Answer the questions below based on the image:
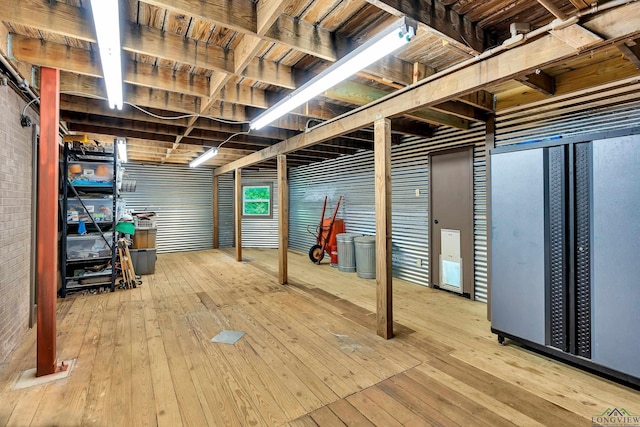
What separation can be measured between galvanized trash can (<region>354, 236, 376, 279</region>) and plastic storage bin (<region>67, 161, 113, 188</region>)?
4.46 metres

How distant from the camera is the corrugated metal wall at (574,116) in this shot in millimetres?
2891

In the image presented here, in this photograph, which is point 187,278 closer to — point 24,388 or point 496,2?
point 24,388

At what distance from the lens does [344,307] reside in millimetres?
4082

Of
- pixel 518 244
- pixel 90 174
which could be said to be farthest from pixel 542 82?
pixel 90 174

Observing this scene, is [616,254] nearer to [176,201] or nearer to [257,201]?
[257,201]

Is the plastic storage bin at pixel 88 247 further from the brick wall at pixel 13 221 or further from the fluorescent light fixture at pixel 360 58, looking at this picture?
the fluorescent light fixture at pixel 360 58

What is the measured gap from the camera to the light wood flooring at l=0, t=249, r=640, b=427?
1959 mm

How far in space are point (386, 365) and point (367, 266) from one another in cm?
311

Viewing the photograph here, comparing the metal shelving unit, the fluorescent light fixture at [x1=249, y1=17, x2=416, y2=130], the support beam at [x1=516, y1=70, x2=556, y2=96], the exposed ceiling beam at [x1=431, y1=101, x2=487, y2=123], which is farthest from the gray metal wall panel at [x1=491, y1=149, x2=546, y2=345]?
the metal shelving unit

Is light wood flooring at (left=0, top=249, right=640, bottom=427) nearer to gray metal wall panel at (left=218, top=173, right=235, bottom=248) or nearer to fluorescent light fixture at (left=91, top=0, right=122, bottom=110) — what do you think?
fluorescent light fixture at (left=91, top=0, right=122, bottom=110)

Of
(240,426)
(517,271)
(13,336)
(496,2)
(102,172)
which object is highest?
(496,2)

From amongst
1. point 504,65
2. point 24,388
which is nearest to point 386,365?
point 504,65

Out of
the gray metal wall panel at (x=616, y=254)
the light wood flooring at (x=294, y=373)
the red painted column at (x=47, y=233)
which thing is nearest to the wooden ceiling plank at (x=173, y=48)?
the red painted column at (x=47, y=233)

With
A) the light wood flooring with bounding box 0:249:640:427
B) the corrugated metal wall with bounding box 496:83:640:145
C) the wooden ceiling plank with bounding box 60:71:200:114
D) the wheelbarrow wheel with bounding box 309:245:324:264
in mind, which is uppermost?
the wooden ceiling plank with bounding box 60:71:200:114
